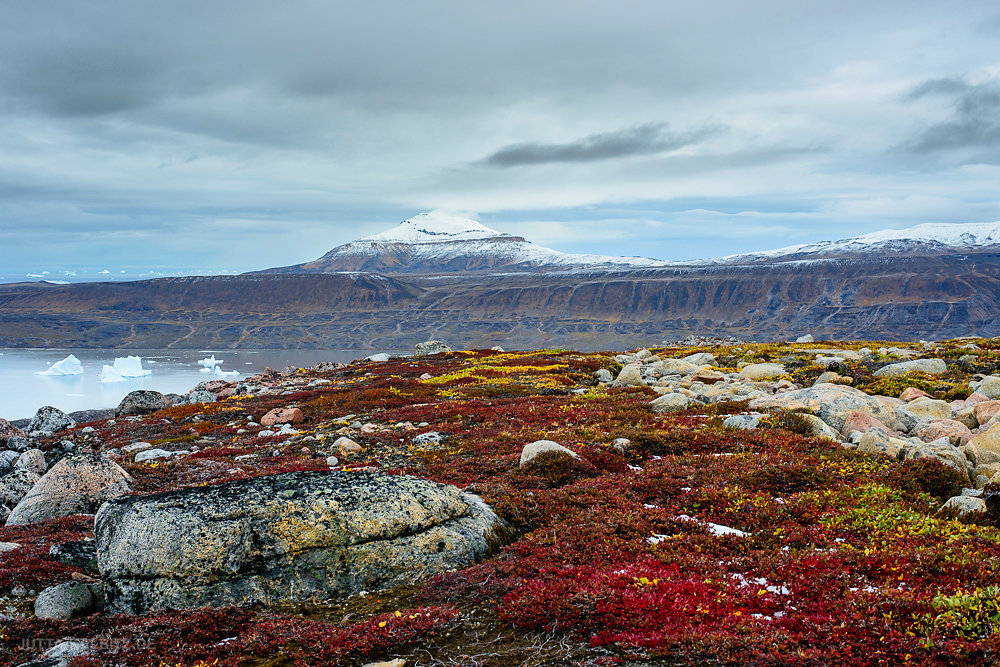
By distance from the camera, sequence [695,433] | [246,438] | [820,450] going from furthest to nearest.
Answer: [246,438], [695,433], [820,450]

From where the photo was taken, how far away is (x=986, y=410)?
19.2 m

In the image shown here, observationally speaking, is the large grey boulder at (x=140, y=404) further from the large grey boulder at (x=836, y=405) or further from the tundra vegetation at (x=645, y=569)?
the large grey boulder at (x=836, y=405)

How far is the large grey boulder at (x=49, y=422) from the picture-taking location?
3828 centimetres

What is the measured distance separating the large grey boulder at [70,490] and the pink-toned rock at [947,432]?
72.0 ft

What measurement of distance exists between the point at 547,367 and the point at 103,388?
114729 mm

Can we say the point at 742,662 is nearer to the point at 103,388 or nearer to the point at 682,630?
the point at 682,630

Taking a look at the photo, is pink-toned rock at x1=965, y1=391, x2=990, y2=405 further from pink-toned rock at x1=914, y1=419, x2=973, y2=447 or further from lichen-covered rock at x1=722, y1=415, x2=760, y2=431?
lichen-covered rock at x1=722, y1=415, x2=760, y2=431

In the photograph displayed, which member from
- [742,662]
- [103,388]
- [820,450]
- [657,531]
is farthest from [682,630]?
[103,388]

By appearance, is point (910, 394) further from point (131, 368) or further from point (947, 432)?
point (131, 368)

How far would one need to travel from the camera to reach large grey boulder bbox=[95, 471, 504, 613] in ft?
29.3

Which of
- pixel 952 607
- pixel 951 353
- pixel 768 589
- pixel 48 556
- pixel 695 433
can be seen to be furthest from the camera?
pixel 951 353

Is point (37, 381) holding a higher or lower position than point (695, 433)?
lower

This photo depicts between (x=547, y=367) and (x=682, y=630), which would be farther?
(x=547, y=367)

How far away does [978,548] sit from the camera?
8.67 meters
